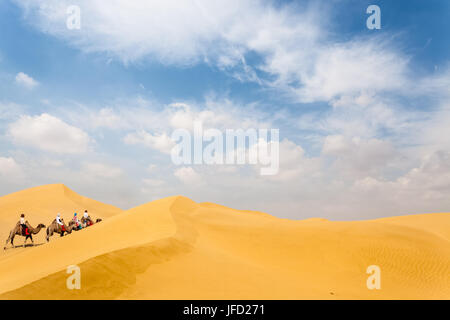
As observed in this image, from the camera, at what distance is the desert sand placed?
816 centimetres

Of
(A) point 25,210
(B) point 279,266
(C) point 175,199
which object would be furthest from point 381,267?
(A) point 25,210

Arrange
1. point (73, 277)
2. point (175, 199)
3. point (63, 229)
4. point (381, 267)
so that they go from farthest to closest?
point (175, 199)
point (63, 229)
point (381, 267)
point (73, 277)

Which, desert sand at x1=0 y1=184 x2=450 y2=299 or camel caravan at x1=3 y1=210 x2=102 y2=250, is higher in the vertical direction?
camel caravan at x1=3 y1=210 x2=102 y2=250

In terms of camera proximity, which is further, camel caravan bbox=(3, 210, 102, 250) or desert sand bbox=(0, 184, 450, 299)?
camel caravan bbox=(3, 210, 102, 250)

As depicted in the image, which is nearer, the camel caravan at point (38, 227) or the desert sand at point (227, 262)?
the desert sand at point (227, 262)

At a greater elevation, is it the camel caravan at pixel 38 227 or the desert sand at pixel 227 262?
the camel caravan at pixel 38 227

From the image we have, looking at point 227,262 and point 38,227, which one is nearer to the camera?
point 227,262

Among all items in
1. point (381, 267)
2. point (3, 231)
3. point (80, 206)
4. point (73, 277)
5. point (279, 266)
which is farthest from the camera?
point (80, 206)

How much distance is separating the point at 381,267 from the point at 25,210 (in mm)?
43389

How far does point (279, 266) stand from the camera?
1356 centimetres

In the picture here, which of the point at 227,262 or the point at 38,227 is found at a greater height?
the point at 38,227

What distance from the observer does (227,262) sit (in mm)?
11961

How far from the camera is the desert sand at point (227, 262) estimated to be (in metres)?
8.16
